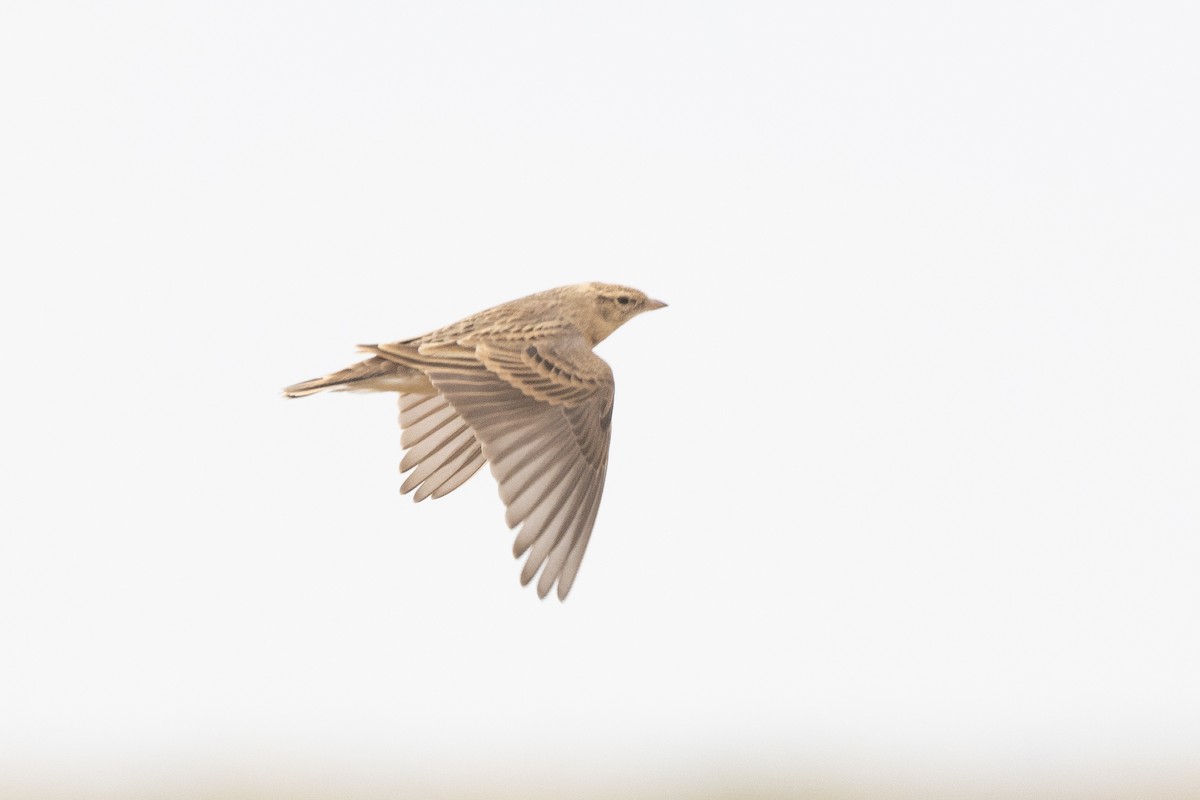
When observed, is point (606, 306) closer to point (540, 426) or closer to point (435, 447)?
point (435, 447)

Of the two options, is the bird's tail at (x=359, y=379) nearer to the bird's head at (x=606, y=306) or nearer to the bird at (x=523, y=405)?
the bird at (x=523, y=405)

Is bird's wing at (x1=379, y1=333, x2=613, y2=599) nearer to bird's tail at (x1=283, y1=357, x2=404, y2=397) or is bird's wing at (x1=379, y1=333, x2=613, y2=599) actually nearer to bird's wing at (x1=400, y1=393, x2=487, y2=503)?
bird's tail at (x1=283, y1=357, x2=404, y2=397)

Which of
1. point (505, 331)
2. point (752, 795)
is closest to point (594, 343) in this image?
point (505, 331)

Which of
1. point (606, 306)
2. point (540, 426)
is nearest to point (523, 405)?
point (540, 426)

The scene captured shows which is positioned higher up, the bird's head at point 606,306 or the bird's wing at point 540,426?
the bird's head at point 606,306

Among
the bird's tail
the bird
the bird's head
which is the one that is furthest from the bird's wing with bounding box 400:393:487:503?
the bird's head

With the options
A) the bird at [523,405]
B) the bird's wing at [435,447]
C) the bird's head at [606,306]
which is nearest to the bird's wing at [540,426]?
the bird at [523,405]
